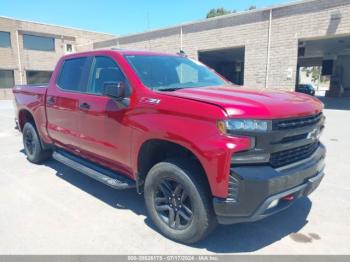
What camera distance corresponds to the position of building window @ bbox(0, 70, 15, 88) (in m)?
29.1

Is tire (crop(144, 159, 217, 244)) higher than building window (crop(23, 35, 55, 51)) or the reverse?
the reverse

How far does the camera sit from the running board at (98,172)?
3.54m

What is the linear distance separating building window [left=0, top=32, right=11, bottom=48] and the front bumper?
32.6 metres

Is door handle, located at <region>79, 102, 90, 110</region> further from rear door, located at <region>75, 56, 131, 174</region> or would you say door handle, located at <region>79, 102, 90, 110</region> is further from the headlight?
the headlight

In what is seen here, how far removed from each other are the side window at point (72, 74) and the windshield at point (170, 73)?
40.8 inches

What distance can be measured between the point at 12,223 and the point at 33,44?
32.2 meters

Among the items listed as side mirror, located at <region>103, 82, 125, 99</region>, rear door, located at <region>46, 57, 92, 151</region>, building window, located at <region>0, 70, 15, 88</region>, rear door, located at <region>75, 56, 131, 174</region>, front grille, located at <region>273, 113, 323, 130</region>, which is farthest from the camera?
building window, located at <region>0, 70, 15, 88</region>

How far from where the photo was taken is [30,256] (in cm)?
286

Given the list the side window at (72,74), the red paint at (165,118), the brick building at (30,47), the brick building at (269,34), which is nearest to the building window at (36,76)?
the brick building at (30,47)

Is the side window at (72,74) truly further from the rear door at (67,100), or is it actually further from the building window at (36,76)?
the building window at (36,76)

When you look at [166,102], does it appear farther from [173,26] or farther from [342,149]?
[173,26]

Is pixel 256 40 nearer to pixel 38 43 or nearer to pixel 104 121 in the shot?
pixel 104 121

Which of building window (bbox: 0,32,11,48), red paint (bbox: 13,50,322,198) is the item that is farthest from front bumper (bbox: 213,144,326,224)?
building window (bbox: 0,32,11,48)

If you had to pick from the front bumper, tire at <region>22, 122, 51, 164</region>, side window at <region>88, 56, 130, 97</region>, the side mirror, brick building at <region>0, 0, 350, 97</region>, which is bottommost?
tire at <region>22, 122, 51, 164</region>
